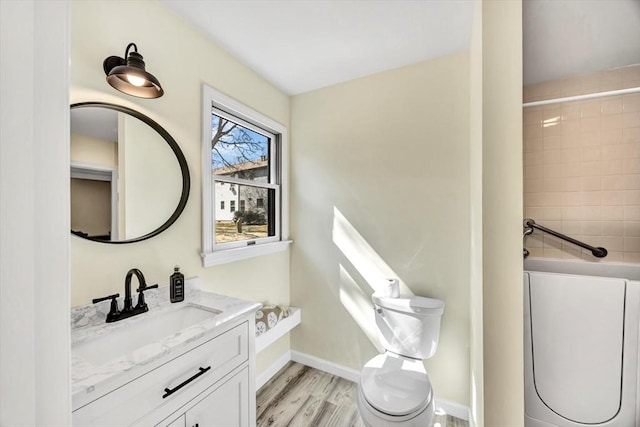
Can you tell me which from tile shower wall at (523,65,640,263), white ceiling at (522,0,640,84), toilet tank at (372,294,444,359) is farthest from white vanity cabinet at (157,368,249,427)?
white ceiling at (522,0,640,84)

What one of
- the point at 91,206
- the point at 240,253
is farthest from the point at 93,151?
the point at 240,253

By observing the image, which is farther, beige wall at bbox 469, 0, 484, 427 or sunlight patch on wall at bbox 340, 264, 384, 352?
sunlight patch on wall at bbox 340, 264, 384, 352

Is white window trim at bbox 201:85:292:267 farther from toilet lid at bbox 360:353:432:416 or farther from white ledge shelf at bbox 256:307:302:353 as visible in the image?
toilet lid at bbox 360:353:432:416

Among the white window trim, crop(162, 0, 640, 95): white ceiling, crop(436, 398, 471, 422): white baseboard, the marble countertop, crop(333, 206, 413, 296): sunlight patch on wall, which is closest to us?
the marble countertop

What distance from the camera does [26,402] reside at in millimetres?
274

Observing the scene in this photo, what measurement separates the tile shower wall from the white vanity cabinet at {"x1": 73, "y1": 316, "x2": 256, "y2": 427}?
166cm

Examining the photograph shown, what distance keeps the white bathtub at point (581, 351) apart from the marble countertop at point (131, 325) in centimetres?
131

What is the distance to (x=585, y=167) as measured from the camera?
1.41 metres

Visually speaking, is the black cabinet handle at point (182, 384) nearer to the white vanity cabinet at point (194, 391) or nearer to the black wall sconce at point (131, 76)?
the white vanity cabinet at point (194, 391)

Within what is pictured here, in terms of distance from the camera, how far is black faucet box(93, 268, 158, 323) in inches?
44.9

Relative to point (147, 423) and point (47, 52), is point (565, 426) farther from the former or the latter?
point (47, 52)

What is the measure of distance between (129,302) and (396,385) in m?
1.39

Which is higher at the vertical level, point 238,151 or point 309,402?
point 238,151

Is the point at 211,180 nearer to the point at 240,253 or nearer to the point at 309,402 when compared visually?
the point at 240,253
